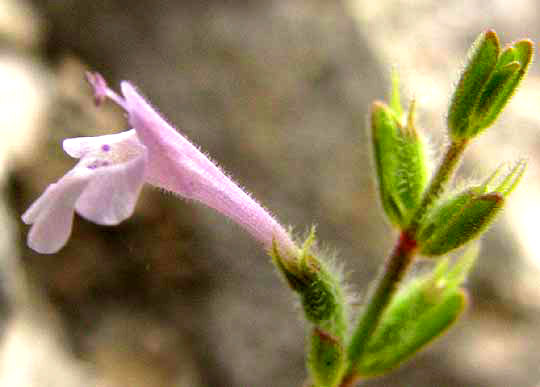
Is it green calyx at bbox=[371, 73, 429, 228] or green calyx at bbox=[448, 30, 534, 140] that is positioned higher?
green calyx at bbox=[448, 30, 534, 140]

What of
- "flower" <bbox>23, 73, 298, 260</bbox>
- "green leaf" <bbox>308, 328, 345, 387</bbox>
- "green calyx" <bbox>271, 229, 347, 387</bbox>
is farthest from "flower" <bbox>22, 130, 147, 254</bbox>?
"green leaf" <bbox>308, 328, 345, 387</bbox>

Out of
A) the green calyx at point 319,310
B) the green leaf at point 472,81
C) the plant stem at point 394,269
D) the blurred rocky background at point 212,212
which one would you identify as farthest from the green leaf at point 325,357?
the blurred rocky background at point 212,212

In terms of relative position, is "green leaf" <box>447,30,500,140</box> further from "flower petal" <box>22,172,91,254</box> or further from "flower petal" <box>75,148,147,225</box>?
"flower petal" <box>22,172,91,254</box>

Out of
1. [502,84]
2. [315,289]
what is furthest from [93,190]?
[502,84]

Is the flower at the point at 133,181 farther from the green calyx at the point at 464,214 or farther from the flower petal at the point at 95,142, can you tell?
the green calyx at the point at 464,214

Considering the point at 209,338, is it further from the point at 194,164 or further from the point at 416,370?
the point at 194,164

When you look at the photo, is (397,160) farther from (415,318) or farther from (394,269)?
(415,318)
